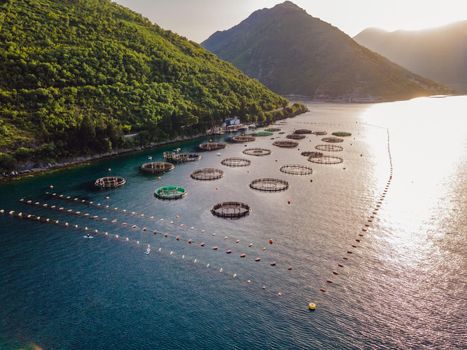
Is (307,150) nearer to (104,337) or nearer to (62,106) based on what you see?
(62,106)

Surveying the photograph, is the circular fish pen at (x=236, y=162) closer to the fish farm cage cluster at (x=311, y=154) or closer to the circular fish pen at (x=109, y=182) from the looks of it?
the fish farm cage cluster at (x=311, y=154)

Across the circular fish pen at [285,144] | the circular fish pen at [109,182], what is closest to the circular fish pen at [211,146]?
the circular fish pen at [285,144]

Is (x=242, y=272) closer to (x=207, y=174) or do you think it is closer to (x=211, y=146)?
(x=207, y=174)

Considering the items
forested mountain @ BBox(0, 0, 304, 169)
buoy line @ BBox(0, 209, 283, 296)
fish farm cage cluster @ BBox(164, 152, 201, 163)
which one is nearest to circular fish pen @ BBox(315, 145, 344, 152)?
fish farm cage cluster @ BBox(164, 152, 201, 163)

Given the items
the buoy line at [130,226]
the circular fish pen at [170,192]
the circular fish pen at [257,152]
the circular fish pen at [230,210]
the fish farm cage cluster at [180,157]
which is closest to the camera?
the buoy line at [130,226]

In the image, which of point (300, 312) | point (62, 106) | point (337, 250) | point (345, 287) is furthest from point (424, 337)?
point (62, 106)

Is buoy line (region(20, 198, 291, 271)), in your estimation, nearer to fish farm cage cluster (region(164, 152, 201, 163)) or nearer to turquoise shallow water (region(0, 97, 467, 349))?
turquoise shallow water (region(0, 97, 467, 349))
